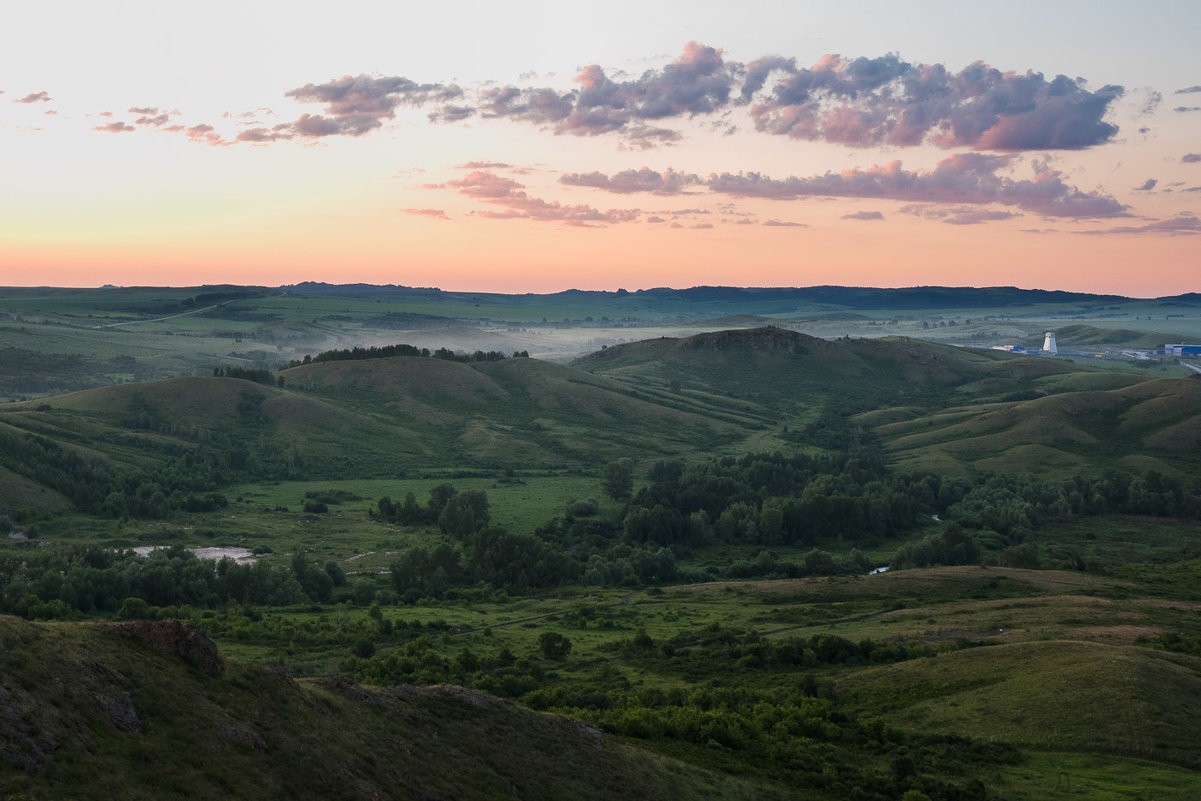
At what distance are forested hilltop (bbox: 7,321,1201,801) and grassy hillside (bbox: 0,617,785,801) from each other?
0.46ft

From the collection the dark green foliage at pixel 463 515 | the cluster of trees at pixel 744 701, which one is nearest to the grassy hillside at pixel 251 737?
the cluster of trees at pixel 744 701

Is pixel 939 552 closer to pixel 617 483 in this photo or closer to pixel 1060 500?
pixel 1060 500

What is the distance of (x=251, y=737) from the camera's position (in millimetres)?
35500

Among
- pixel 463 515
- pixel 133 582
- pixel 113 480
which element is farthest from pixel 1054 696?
pixel 113 480

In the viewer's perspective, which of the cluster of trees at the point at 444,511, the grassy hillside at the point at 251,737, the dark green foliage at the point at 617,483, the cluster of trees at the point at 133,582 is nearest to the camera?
the grassy hillside at the point at 251,737

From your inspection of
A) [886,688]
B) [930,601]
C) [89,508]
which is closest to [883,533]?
[930,601]

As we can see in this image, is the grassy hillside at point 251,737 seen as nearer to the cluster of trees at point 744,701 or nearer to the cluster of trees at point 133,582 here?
the cluster of trees at point 744,701

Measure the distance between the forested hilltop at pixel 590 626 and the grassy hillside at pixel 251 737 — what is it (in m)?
0.14

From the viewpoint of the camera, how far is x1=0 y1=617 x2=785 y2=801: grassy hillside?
98.1 feet

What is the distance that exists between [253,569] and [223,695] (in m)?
71.9

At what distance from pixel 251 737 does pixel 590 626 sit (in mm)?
62137

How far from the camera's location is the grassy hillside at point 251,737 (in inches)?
1177

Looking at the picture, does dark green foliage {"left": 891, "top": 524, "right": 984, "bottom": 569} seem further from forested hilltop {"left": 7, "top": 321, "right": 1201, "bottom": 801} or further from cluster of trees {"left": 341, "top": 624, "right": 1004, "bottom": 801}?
cluster of trees {"left": 341, "top": 624, "right": 1004, "bottom": 801}

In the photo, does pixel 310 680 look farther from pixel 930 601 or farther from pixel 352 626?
pixel 930 601
